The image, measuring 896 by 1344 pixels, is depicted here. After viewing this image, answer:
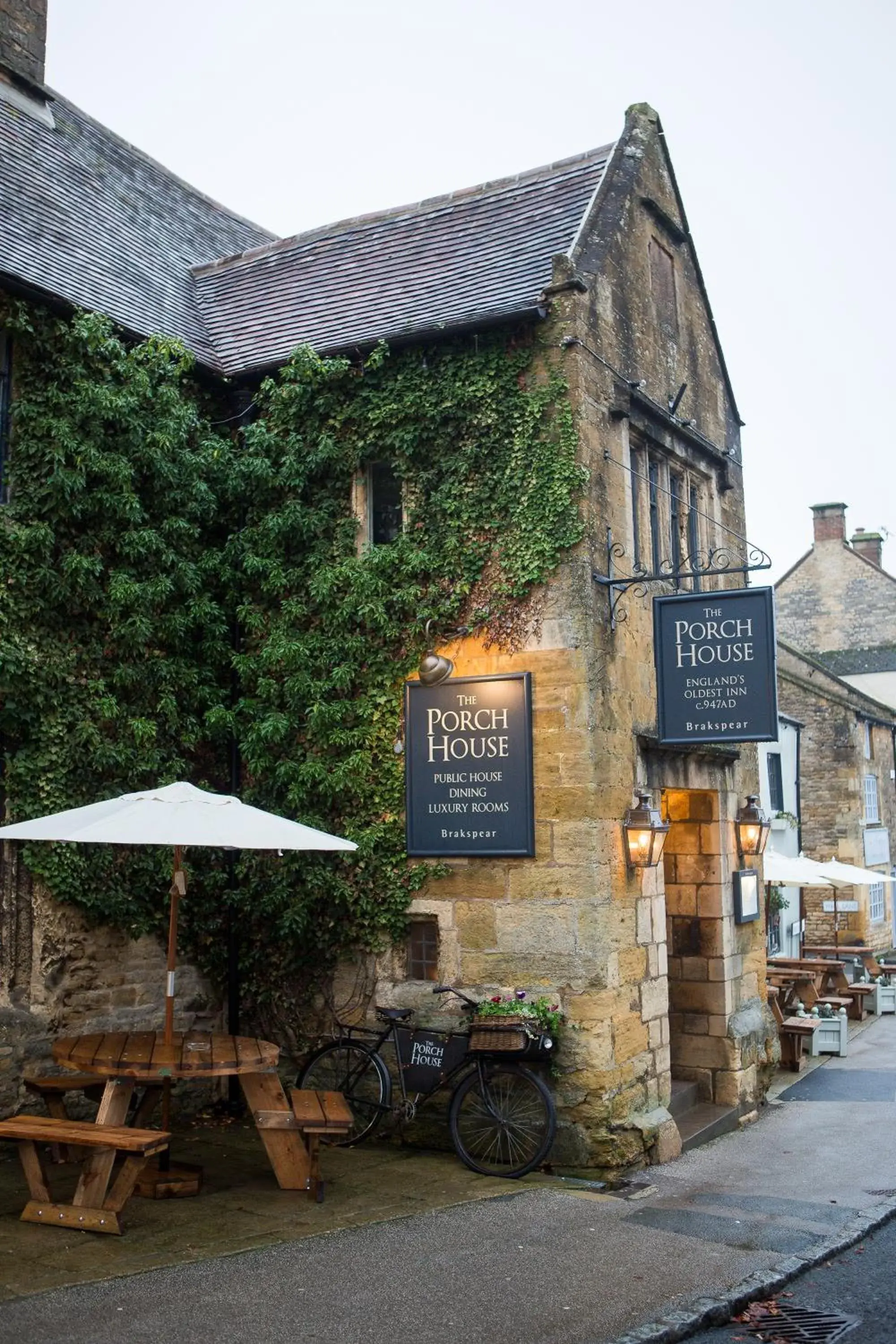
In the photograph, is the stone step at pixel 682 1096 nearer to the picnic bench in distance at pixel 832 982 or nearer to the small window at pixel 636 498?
the small window at pixel 636 498

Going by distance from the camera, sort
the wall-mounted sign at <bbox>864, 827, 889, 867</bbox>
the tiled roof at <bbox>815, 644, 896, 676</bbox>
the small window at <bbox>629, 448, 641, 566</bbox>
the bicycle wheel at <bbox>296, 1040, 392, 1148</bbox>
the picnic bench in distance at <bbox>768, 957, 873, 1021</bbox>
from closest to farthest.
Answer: the bicycle wheel at <bbox>296, 1040, 392, 1148</bbox>
the small window at <bbox>629, 448, 641, 566</bbox>
the picnic bench in distance at <bbox>768, 957, 873, 1021</bbox>
the wall-mounted sign at <bbox>864, 827, 889, 867</bbox>
the tiled roof at <bbox>815, 644, 896, 676</bbox>

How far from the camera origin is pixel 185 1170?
7.57 metres

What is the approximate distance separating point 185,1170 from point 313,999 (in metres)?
2.19

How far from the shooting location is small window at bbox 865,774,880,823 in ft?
81.8

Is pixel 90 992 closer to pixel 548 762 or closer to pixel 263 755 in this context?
pixel 263 755

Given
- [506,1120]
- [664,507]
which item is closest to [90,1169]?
[506,1120]

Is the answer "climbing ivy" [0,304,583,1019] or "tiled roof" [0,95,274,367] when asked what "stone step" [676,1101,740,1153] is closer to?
"climbing ivy" [0,304,583,1019]

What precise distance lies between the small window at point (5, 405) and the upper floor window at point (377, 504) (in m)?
2.71

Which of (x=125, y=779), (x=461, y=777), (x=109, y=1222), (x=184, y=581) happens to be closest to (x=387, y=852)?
(x=461, y=777)

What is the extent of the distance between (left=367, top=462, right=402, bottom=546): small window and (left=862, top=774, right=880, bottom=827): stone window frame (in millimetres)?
17543

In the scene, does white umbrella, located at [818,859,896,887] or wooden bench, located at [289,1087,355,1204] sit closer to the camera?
wooden bench, located at [289,1087,355,1204]

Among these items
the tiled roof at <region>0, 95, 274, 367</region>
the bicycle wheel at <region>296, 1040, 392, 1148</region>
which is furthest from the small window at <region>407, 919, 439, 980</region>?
the tiled roof at <region>0, 95, 274, 367</region>

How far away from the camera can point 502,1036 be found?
27.0 ft

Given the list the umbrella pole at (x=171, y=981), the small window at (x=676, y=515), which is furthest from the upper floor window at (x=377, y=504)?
the umbrella pole at (x=171, y=981)
